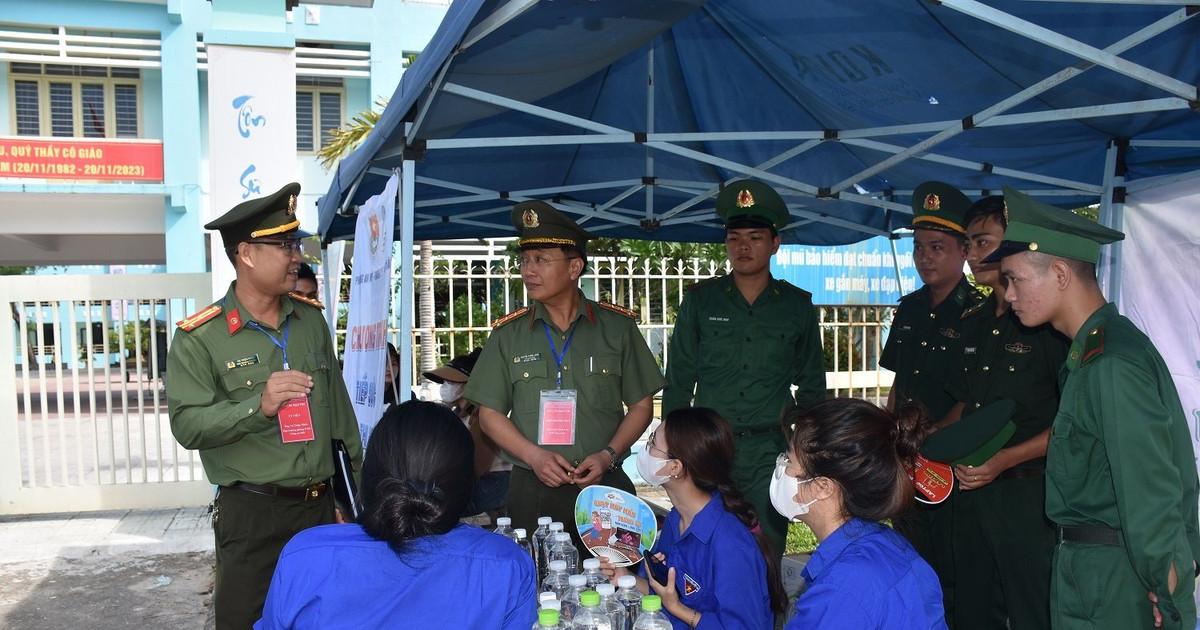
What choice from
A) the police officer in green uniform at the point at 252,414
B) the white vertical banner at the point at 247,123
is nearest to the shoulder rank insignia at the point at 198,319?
the police officer in green uniform at the point at 252,414

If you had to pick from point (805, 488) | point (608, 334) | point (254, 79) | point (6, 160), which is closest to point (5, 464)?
point (254, 79)

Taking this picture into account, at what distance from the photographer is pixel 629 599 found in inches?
82.3

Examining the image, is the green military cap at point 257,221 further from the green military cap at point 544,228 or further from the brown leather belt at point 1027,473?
the brown leather belt at point 1027,473

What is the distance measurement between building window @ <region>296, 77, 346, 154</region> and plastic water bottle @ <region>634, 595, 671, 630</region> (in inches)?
630

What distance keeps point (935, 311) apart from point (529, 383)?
6.28 feet

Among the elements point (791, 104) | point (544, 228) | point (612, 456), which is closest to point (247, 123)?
point (544, 228)

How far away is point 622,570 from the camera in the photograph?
2.40 meters

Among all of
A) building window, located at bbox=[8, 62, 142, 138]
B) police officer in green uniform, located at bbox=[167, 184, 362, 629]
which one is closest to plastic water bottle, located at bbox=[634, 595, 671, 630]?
police officer in green uniform, located at bbox=[167, 184, 362, 629]

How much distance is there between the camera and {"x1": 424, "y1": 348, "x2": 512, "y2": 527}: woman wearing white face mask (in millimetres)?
4254

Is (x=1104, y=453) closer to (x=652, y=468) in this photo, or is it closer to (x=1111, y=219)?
(x=652, y=468)

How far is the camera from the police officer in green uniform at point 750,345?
12.8ft

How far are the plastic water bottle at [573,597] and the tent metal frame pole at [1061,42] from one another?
71.4 inches

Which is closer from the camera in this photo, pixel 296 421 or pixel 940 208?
pixel 296 421

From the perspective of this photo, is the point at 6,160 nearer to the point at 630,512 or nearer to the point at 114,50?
the point at 114,50
